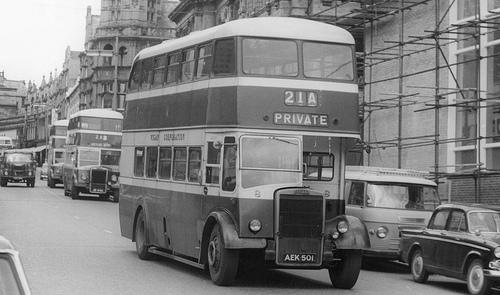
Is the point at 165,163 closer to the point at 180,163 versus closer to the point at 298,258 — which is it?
the point at 180,163

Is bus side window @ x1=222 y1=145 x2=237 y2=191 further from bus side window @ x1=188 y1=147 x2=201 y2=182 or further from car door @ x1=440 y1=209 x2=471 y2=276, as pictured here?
car door @ x1=440 y1=209 x2=471 y2=276

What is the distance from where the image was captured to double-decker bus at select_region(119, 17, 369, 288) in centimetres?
1326

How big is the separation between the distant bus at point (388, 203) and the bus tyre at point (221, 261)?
5.03 m

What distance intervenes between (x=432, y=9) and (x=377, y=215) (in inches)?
452

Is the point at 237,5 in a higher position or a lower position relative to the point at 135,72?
higher

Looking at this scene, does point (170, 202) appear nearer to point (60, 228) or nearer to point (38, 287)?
point (38, 287)

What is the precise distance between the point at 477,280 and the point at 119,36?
11293cm

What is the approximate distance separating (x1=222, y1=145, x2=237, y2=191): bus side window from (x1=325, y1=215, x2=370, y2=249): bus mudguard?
5.36ft

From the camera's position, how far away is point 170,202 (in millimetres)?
16031

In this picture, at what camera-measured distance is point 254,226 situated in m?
13.2

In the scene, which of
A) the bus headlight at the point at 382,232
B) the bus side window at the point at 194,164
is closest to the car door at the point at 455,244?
the bus headlight at the point at 382,232

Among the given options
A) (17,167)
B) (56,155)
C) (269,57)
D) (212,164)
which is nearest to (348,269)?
(212,164)

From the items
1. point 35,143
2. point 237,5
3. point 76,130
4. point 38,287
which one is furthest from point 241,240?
point 35,143

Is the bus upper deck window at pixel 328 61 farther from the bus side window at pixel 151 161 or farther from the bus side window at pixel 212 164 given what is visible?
the bus side window at pixel 151 161
